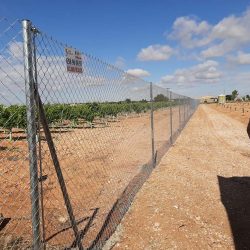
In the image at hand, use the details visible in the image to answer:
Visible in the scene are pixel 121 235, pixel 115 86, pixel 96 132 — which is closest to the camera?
pixel 121 235

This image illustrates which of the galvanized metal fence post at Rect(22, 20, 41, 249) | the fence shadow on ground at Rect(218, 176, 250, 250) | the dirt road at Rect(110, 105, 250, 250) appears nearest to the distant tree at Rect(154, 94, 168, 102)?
the dirt road at Rect(110, 105, 250, 250)

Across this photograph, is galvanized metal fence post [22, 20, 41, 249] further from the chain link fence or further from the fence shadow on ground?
the fence shadow on ground

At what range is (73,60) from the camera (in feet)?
11.5

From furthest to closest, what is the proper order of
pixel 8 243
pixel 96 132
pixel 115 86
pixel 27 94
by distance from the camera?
1. pixel 115 86
2. pixel 96 132
3. pixel 8 243
4. pixel 27 94

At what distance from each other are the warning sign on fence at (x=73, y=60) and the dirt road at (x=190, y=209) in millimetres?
2287

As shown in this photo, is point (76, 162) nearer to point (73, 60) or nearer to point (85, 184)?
point (85, 184)

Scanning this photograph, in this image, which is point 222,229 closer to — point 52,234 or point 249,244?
point 249,244

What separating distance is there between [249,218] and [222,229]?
0.66 metres

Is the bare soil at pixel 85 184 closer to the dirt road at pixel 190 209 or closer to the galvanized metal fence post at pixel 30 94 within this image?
the dirt road at pixel 190 209

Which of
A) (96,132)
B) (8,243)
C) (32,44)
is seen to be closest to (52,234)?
(8,243)

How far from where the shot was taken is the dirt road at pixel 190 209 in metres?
4.71

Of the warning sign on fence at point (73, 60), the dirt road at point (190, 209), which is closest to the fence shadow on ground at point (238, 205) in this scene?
the dirt road at point (190, 209)

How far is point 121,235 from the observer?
4824mm

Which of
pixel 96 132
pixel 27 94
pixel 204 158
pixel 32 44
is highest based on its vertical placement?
pixel 32 44
